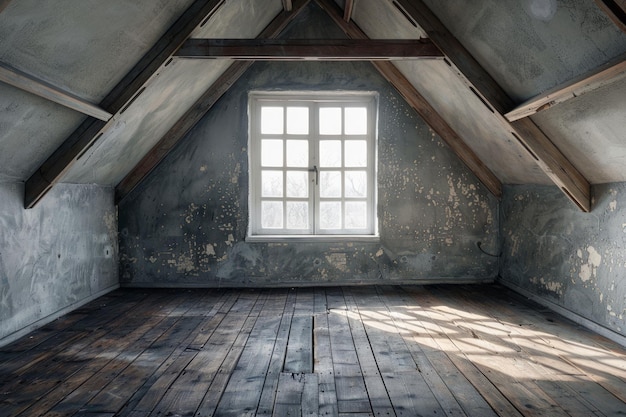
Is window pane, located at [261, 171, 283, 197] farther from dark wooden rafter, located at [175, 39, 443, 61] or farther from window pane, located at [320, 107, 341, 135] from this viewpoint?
dark wooden rafter, located at [175, 39, 443, 61]

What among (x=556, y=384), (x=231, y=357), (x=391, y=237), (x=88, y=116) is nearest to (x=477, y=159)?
(x=391, y=237)

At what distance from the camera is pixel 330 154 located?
5688 millimetres

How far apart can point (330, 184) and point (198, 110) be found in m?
1.72

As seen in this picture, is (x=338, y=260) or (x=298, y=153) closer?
(x=338, y=260)

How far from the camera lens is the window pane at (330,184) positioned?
5.69 meters

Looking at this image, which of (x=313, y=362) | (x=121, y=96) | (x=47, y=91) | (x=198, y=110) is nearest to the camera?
(x=47, y=91)

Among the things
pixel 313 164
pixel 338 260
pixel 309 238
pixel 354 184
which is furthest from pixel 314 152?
pixel 338 260

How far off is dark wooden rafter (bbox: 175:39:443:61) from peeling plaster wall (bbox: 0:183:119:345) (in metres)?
1.74

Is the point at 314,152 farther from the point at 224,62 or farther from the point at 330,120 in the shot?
the point at 224,62

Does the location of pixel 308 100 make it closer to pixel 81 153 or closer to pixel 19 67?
pixel 81 153

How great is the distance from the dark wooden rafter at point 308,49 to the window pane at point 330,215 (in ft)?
7.19

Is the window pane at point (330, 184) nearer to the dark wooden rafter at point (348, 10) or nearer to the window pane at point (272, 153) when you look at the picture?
the window pane at point (272, 153)

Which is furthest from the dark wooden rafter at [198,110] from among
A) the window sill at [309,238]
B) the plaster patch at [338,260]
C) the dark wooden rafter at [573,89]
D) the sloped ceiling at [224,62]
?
the dark wooden rafter at [573,89]

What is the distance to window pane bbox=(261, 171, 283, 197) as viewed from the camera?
5676 millimetres
